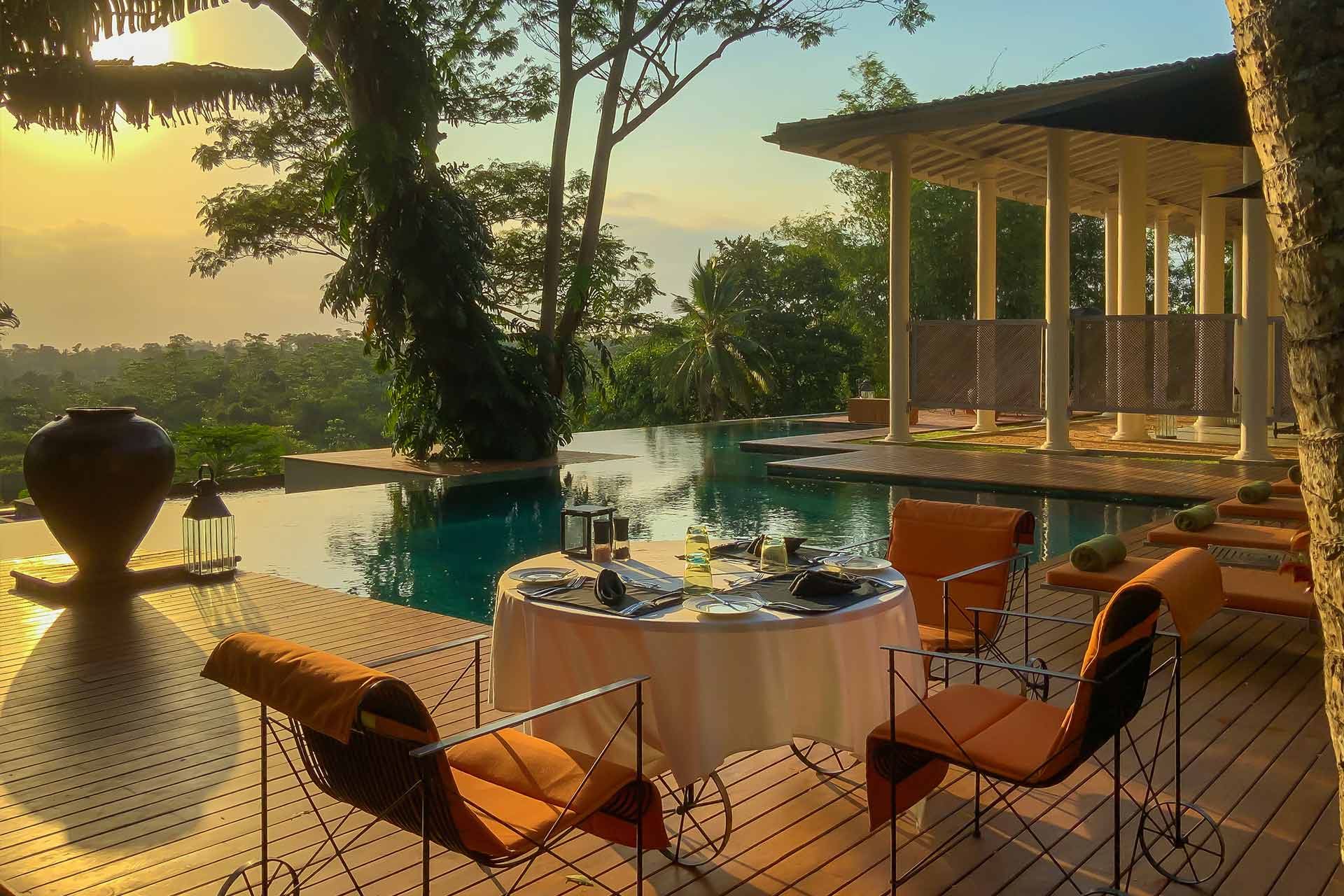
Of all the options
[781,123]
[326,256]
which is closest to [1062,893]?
[781,123]

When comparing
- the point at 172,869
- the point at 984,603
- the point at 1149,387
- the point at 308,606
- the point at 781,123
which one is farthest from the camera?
the point at 781,123

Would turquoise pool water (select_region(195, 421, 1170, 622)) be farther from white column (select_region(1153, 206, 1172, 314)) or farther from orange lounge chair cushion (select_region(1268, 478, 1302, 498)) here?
white column (select_region(1153, 206, 1172, 314))

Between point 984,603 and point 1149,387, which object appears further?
point 1149,387

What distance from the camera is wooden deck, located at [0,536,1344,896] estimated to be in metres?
3.04

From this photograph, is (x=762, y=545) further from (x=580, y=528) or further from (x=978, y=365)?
(x=978, y=365)

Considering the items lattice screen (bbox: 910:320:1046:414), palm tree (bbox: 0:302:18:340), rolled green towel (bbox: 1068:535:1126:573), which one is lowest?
rolled green towel (bbox: 1068:535:1126:573)

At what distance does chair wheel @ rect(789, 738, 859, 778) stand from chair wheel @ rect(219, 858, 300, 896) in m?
1.66

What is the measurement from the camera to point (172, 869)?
3.15m

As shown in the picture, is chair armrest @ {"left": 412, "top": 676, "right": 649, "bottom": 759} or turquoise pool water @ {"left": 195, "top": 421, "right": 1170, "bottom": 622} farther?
turquoise pool water @ {"left": 195, "top": 421, "right": 1170, "bottom": 622}

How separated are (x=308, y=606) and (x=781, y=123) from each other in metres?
11.6

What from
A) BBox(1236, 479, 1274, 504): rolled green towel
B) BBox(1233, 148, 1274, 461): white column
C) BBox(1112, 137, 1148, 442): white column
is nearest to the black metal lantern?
BBox(1236, 479, 1274, 504): rolled green towel

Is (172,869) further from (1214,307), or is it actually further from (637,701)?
(1214,307)

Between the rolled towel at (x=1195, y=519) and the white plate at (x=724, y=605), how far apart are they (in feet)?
14.5

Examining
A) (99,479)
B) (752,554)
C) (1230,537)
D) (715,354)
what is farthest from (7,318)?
(715,354)
